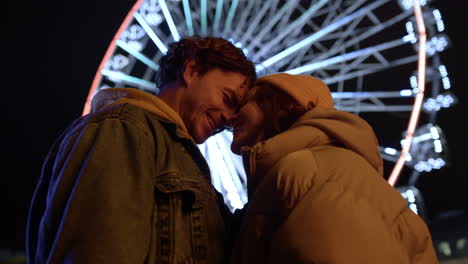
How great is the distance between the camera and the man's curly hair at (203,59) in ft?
5.42

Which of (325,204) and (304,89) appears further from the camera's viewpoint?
(304,89)

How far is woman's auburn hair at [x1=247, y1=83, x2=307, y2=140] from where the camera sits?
4.85ft

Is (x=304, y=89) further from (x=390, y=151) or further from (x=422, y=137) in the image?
(x=422, y=137)

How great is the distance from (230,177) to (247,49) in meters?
1.07

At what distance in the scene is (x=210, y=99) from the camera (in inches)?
63.7

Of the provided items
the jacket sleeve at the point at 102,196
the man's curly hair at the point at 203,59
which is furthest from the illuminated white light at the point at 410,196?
the jacket sleeve at the point at 102,196

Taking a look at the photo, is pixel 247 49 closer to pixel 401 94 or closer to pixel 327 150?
pixel 401 94

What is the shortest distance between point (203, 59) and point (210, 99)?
5.4 inches

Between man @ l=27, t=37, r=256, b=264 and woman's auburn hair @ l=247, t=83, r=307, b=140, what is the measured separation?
26cm

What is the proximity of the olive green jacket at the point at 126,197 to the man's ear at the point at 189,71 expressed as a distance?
29 cm

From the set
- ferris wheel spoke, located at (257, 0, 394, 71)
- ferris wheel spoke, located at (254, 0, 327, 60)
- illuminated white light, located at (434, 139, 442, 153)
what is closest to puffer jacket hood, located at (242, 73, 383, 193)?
ferris wheel spoke, located at (257, 0, 394, 71)

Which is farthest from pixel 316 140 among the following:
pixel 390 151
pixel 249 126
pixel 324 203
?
pixel 390 151


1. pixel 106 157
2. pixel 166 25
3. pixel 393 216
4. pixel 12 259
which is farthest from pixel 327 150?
pixel 12 259

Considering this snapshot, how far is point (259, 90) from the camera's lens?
164cm
